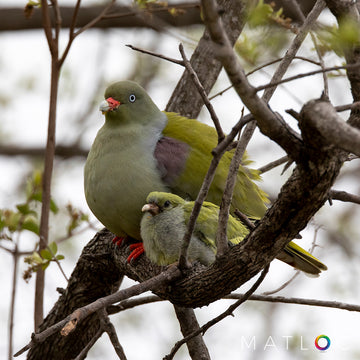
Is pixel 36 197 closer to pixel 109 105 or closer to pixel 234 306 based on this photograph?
pixel 109 105

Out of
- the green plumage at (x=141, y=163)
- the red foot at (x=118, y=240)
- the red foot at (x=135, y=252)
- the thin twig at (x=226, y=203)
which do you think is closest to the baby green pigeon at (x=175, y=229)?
the green plumage at (x=141, y=163)

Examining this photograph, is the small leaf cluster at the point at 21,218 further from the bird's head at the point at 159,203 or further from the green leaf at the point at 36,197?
the bird's head at the point at 159,203

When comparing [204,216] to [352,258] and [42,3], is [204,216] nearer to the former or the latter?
[42,3]

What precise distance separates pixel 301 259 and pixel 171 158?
33.8 inches

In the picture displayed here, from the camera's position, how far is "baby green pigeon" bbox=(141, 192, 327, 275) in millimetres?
2969

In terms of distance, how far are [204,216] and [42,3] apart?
150 centimetres

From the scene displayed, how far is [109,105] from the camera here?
370 cm

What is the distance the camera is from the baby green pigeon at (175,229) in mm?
2969

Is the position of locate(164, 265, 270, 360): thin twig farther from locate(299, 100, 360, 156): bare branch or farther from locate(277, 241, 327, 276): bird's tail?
locate(299, 100, 360, 156): bare branch

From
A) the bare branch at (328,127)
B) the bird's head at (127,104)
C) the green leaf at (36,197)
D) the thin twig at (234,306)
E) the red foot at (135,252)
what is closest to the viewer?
the bare branch at (328,127)

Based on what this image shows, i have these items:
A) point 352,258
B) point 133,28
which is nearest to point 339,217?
point 352,258

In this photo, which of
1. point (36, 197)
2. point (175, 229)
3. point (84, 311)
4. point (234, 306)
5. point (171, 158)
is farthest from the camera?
point (36, 197)

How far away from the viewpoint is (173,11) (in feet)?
13.2

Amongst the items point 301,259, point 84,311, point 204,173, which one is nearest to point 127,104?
point 204,173
